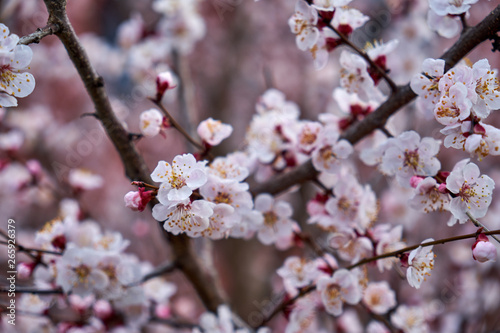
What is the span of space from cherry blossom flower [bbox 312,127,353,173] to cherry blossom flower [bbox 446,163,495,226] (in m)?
0.37

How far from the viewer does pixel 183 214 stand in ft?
3.72

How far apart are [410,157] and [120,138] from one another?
3.16ft

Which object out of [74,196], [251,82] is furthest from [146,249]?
[251,82]

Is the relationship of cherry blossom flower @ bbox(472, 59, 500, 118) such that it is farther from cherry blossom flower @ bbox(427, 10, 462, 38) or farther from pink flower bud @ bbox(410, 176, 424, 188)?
cherry blossom flower @ bbox(427, 10, 462, 38)

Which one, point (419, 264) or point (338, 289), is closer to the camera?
point (419, 264)

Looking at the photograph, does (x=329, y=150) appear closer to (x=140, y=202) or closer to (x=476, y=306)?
(x=140, y=202)

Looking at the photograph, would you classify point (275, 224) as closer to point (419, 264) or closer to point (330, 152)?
point (330, 152)

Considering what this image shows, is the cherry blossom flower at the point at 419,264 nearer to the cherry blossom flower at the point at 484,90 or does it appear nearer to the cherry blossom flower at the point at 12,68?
the cherry blossom flower at the point at 484,90

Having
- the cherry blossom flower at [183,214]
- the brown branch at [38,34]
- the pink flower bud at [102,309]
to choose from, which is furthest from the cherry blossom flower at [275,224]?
the brown branch at [38,34]

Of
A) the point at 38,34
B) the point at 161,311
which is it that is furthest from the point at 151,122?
the point at 161,311

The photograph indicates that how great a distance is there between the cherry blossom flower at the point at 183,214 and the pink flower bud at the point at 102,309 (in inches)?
35.4

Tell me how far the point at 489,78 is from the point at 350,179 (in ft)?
1.88

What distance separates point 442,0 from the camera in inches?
51.1

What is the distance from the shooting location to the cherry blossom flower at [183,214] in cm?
112
